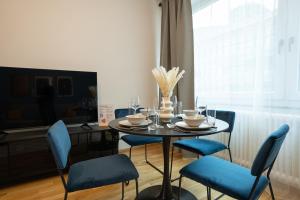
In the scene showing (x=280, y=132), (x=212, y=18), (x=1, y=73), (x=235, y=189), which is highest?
(x=212, y=18)

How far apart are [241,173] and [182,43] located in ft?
6.84

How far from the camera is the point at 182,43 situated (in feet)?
9.51

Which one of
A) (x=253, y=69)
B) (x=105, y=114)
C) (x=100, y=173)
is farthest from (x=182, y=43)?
(x=100, y=173)

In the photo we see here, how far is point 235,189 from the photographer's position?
3.77ft

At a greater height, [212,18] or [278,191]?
[212,18]

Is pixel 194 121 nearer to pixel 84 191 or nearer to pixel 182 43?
pixel 84 191

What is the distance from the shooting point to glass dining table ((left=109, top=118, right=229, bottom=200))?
130 centimetres

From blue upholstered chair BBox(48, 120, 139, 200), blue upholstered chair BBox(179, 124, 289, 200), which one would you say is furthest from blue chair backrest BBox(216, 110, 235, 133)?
blue upholstered chair BBox(48, 120, 139, 200)

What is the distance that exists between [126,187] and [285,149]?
5.49ft

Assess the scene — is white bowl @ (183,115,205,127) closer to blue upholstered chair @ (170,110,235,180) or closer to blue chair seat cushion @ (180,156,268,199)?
blue chair seat cushion @ (180,156,268,199)

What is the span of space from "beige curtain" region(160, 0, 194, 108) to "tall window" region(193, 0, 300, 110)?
0.37ft

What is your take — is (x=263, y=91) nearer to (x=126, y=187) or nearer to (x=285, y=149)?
(x=285, y=149)

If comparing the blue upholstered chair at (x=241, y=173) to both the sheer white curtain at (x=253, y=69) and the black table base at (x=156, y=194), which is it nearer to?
the black table base at (x=156, y=194)

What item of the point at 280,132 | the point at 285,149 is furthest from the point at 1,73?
the point at 285,149
